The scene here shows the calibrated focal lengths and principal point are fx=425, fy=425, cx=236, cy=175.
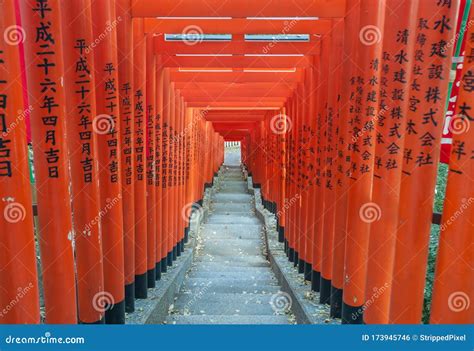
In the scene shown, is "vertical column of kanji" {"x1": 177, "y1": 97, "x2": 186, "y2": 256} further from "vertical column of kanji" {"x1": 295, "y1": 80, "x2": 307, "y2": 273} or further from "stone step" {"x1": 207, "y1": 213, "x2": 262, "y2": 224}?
"stone step" {"x1": 207, "y1": 213, "x2": 262, "y2": 224}

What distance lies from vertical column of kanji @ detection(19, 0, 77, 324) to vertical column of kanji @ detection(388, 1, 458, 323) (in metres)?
2.67

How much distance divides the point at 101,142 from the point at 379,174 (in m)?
2.84

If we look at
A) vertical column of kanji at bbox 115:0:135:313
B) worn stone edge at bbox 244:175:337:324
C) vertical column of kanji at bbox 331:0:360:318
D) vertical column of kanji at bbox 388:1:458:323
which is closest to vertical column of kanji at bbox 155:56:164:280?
vertical column of kanji at bbox 115:0:135:313

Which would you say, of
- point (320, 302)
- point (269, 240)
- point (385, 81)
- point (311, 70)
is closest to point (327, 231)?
point (320, 302)

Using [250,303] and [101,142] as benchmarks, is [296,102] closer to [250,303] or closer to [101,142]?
[250,303]

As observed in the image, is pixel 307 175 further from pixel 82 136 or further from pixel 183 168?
pixel 183 168

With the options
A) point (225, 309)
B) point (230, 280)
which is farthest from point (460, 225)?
point (230, 280)

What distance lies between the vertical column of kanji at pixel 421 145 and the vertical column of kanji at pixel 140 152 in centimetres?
375

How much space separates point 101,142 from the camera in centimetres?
455

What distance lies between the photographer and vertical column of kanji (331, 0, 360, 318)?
473 cm

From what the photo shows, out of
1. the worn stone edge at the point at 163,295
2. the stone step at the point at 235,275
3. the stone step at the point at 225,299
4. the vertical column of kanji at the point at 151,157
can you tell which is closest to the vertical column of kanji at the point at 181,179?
the worn stone edge at the point at 163,295

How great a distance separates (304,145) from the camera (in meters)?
7.81

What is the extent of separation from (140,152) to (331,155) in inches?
105

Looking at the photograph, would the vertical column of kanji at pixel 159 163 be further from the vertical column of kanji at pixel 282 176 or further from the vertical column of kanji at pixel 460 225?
the vertical column of kanji at pixel 460 225
